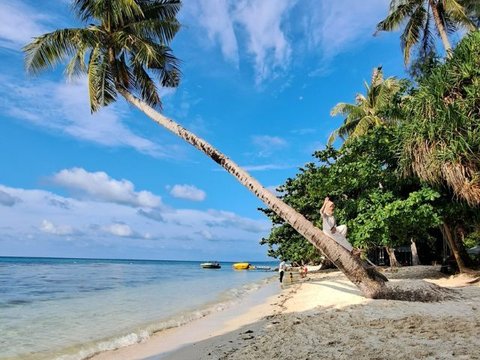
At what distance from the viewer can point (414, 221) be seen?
→ 11891 millimetres

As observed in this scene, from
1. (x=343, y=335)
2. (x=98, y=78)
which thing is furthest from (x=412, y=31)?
(x=343, y=335)

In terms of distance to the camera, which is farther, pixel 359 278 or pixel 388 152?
pixel 388 152

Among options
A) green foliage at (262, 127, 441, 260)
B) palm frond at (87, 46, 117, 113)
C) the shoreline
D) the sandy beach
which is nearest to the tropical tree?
green foliage at (262, 127, 441, 260)

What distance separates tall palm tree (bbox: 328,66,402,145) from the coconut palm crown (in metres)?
13.4

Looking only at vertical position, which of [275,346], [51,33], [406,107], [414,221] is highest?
[51,33]

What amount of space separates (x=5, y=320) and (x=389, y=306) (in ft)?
38.6

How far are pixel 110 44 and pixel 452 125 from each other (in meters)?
10.7

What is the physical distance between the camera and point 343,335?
6.20 m

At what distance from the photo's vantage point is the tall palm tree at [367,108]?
79.4 ft

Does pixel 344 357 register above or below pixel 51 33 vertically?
below

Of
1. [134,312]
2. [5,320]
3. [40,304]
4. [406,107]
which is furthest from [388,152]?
[40,304]

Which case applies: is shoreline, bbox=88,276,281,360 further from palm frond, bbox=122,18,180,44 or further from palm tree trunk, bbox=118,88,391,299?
palm frond, bbox=122,18,180,44

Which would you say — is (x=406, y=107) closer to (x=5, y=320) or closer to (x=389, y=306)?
(x=389, y=306)

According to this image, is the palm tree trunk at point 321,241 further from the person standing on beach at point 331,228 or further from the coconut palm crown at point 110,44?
the coconut palm crown at point 110,44
